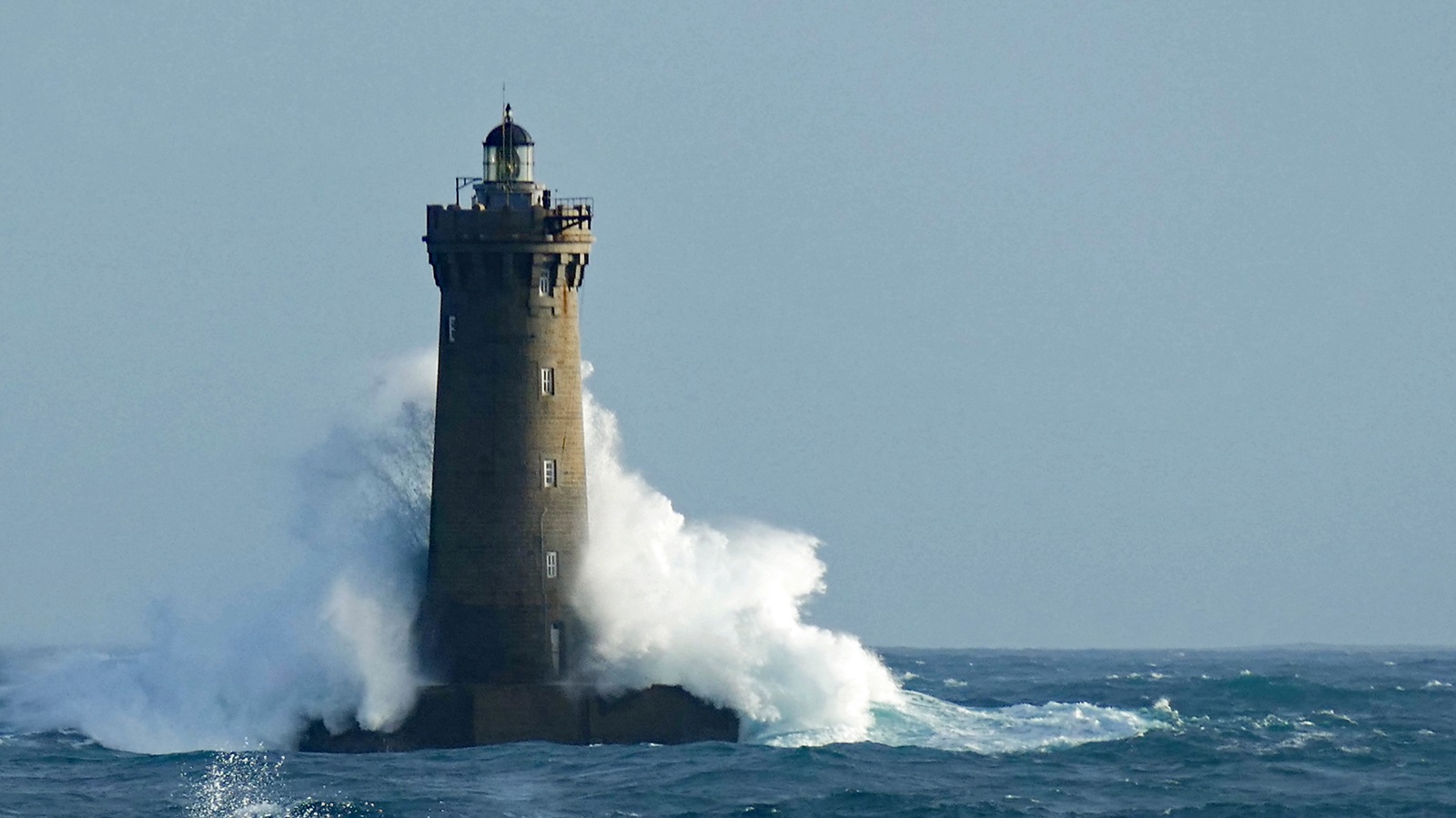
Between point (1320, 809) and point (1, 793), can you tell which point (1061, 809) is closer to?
point (1320, 809)

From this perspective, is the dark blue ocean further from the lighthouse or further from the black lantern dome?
the black lantern dome

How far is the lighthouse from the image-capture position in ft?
246

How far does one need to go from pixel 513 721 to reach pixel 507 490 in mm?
5078

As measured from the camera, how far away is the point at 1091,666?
123875 mm

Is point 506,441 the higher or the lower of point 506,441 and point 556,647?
the higher

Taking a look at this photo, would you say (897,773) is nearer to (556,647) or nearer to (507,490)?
(556,647)

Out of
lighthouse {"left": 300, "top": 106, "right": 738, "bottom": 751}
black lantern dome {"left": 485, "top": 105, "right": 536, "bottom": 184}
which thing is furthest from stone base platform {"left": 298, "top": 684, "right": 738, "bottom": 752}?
black lantern dome {"left": 485, "top": 105, "right": 536, "bottom": 184}

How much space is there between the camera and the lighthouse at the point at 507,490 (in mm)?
75000

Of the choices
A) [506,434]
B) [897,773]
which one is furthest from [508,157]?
[897,773]

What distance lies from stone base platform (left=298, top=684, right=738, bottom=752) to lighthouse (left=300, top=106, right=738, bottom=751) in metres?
0.03

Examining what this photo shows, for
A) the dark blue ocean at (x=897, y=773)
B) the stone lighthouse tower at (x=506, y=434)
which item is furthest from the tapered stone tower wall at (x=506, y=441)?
the dark blue ocean at (x=897, y=773)

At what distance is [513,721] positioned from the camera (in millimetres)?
75125

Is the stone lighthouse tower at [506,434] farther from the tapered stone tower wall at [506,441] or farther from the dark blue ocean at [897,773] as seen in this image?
Answer: the dark blue ocean at [897,773]

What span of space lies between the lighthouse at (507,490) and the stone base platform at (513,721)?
0.03 meters
